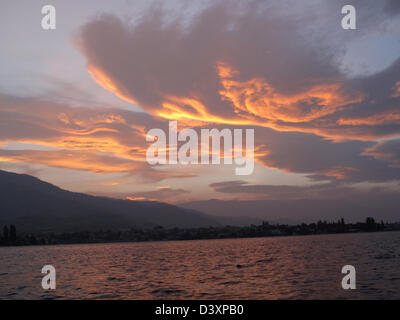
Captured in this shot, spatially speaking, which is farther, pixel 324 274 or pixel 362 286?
pixel 324 274

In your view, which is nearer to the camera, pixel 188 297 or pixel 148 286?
pixel 188 297

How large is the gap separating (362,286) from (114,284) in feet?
118

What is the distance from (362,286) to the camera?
4688cm
